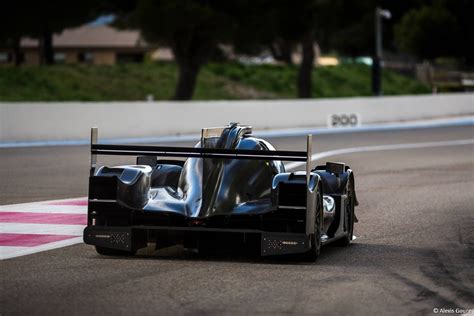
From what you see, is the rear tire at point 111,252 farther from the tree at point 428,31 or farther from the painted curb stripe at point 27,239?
the tree at point 428,31

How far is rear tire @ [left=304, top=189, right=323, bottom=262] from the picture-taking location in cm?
1024

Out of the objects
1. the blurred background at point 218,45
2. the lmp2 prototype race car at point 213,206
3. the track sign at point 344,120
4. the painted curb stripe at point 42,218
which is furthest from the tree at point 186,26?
the lmp2 prototype race car at point 213,206

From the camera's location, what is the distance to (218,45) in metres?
53.5

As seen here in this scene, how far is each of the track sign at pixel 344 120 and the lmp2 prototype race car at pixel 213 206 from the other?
2951 cm

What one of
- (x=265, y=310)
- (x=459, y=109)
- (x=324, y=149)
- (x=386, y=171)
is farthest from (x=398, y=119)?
(x=265, y=310)

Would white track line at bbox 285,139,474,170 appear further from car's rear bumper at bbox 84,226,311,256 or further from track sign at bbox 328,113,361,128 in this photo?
car's rear bumper at bbox 84,226,311,256

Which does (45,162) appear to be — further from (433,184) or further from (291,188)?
A: (291,188)

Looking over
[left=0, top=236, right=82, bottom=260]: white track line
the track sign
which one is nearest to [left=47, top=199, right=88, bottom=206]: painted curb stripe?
[left=0, top=236, right=82, bottom=260]: white track line

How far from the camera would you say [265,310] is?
784 centimetres

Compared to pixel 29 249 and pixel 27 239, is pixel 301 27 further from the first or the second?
pixel 29 249

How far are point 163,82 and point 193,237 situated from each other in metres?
51.3

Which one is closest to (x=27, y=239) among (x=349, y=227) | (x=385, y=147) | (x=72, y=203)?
(x=349, y=227)

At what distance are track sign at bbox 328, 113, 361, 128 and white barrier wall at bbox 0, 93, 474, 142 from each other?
0.48ft

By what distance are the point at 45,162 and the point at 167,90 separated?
36.5m
